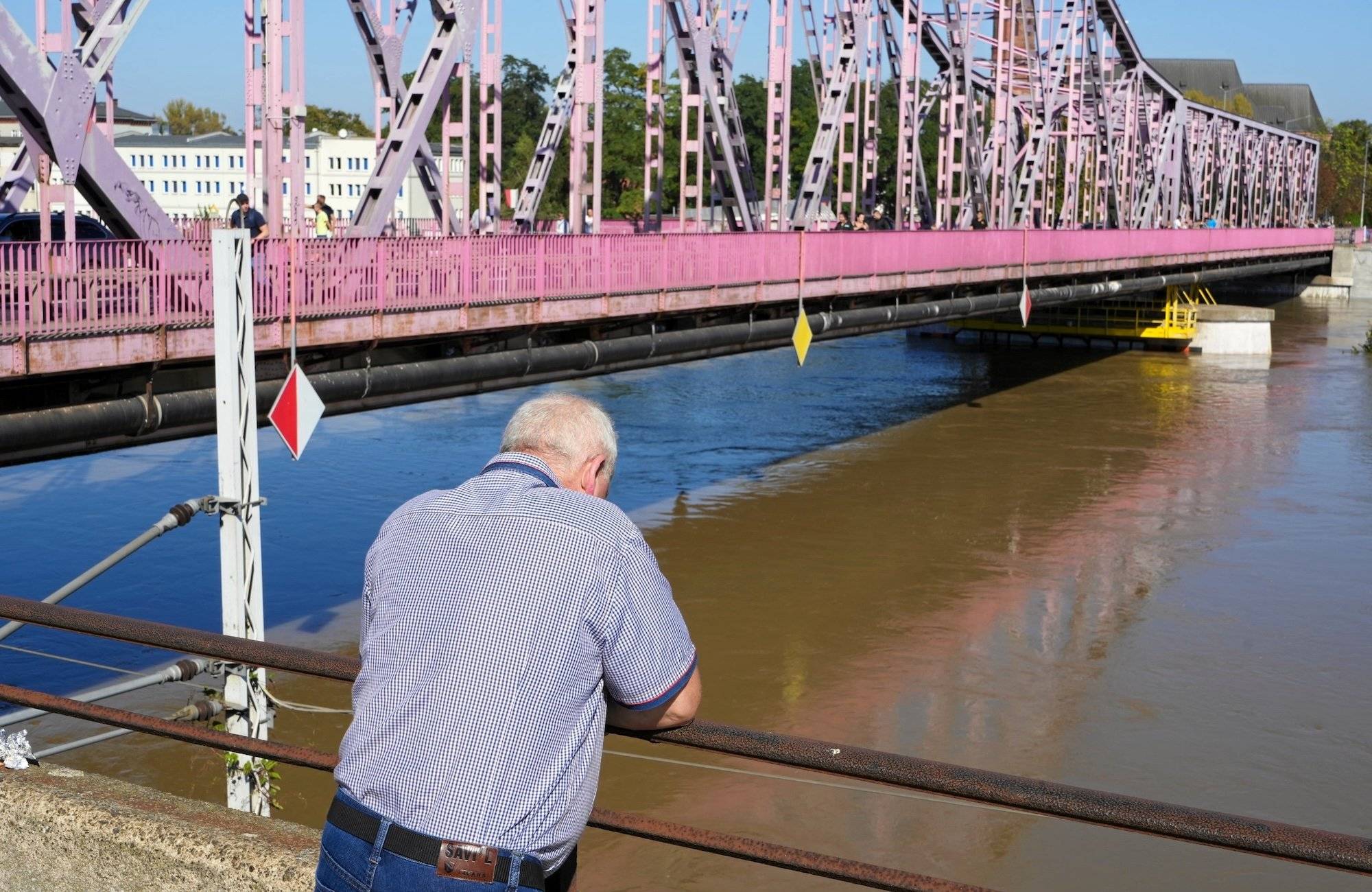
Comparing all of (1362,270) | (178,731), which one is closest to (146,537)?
(178,731)

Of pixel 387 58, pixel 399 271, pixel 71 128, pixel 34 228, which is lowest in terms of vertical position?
pixel 399 271

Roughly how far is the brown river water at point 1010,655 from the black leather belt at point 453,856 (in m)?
6.66

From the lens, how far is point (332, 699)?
12.1 meters

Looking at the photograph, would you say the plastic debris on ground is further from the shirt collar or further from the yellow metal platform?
the yellow metal platform

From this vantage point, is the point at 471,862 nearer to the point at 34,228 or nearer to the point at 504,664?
the point at 504,664

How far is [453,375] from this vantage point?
1373cm

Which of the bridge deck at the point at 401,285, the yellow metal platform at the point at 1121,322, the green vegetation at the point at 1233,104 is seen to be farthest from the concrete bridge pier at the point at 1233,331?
the green vegetation at the point at 1233,104

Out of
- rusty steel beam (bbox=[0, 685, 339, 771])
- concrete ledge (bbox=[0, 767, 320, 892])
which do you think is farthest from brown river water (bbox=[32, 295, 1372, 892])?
A: rusty steel beam (bbox=[0, 685, 339, 771])

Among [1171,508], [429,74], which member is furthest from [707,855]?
[1171,508]

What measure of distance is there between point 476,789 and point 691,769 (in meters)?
8.39

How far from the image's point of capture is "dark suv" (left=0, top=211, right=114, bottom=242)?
15016 mm

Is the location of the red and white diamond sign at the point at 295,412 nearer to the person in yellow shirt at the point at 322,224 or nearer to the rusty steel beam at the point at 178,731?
the rusty steel beam at the point at 178,731

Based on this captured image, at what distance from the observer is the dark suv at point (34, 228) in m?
15.0

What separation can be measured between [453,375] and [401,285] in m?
1.25
